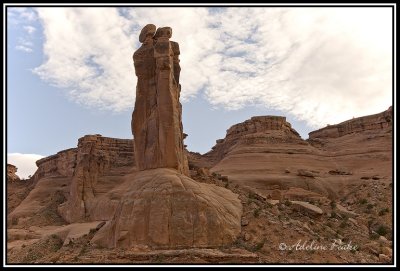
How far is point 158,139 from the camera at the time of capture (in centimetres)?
2681

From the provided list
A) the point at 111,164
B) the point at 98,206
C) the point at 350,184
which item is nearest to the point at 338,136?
the point at 350,184

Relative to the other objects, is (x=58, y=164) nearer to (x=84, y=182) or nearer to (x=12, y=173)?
(x=12, y=173)

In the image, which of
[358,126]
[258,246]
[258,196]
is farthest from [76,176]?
[358,126]

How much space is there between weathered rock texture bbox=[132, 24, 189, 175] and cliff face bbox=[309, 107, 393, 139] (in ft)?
168

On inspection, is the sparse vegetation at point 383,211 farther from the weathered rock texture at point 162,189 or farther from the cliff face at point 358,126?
the cliff face at point 358,126

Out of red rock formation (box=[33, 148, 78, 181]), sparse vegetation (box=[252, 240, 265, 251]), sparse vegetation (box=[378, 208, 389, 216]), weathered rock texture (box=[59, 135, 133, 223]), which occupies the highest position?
red rock formation (box=[33, 148, 78, 181])

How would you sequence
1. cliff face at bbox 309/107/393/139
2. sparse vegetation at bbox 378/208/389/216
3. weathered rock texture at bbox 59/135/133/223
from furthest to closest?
cliff face at bbox 309/107/393/139 → weathered rock texture at bbox 59/135/133/223 → sparse vegetation at bbox 378/208/389/216

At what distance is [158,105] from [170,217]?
26.3 ft

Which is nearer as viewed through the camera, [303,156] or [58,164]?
[303,156]

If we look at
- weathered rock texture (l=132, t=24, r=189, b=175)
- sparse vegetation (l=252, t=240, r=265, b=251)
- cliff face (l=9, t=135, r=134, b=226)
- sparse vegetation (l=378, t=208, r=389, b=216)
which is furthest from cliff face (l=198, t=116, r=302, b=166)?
sparse vegetation (l=252, t=240, r=265, b=251)

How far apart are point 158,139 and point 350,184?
104 ft

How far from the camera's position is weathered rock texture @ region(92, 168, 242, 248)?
70.5 ft

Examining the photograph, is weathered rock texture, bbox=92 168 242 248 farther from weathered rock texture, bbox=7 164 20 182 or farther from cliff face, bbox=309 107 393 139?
weathered rock texture, bbox=7 164 20 182

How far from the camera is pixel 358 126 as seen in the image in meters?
77.4
